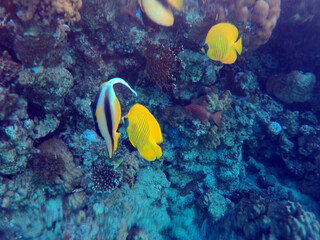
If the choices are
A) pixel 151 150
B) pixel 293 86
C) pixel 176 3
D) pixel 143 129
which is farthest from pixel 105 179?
pixel 293 86

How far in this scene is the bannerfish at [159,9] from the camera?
10.0ft

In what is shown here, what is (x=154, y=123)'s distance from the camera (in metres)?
1.70

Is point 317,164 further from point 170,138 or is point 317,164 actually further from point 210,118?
point 170,138

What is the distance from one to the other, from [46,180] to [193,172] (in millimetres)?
2775

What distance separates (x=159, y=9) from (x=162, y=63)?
0.84m

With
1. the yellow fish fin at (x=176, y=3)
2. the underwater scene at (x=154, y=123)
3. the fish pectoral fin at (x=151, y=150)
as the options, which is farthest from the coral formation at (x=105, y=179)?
the yellow fish fin at (x=176, y=3)

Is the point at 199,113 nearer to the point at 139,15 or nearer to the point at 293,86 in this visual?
the point at 139,15

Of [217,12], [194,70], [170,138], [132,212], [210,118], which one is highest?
[217,12]

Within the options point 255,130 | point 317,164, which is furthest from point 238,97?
point 317,164

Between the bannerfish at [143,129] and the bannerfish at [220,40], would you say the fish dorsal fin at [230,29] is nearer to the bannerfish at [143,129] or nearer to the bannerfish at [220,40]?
the bannerfish at [220,40]

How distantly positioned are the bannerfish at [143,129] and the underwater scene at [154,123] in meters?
0.01

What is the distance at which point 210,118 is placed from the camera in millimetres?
3652

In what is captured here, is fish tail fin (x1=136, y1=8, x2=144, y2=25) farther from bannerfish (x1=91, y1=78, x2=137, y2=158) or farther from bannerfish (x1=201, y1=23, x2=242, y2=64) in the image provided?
bannerfish (x1=91, y1=78, x2=137, y2=158)

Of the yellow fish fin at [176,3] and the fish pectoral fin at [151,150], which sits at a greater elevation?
the yellow fish fin at [176,3]
